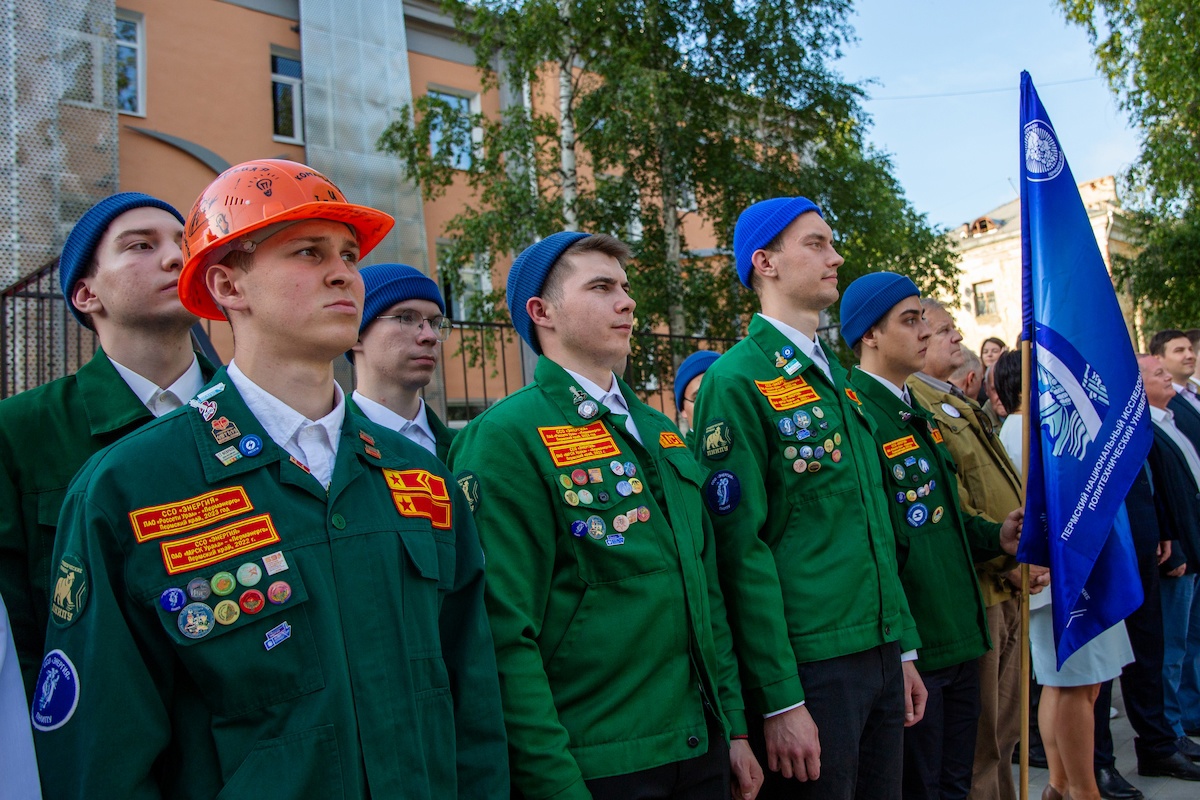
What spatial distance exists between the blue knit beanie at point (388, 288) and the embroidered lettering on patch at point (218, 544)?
2175 mm

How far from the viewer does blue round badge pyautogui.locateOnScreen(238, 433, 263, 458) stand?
5.62ft

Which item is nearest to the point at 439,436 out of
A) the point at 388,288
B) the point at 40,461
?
the point at 388,288

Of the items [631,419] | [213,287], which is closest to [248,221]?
[213,287]

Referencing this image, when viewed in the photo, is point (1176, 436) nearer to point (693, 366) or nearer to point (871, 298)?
point (693, 366)

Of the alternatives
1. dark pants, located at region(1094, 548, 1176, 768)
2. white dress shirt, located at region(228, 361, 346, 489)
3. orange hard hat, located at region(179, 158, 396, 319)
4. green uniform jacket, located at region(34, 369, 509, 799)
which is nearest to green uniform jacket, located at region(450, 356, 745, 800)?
green uniform jacket, located at region(34, 369, 509, 799)

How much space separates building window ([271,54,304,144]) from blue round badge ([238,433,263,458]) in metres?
13.9

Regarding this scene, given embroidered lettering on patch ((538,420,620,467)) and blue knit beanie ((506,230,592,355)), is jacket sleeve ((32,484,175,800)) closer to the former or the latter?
embroidered lettering on patch ((538,420,620,467))

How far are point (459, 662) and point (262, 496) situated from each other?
567 millimetres

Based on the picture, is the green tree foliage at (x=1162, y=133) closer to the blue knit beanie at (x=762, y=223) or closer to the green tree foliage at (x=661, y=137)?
the green tree foliage at (x=661, y=137)

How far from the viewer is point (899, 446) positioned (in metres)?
3.63

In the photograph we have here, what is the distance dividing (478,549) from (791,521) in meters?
1.28

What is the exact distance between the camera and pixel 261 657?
1581mm

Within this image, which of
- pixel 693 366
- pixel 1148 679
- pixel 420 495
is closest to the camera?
pixel 420 495

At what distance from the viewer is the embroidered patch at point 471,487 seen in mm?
2336
